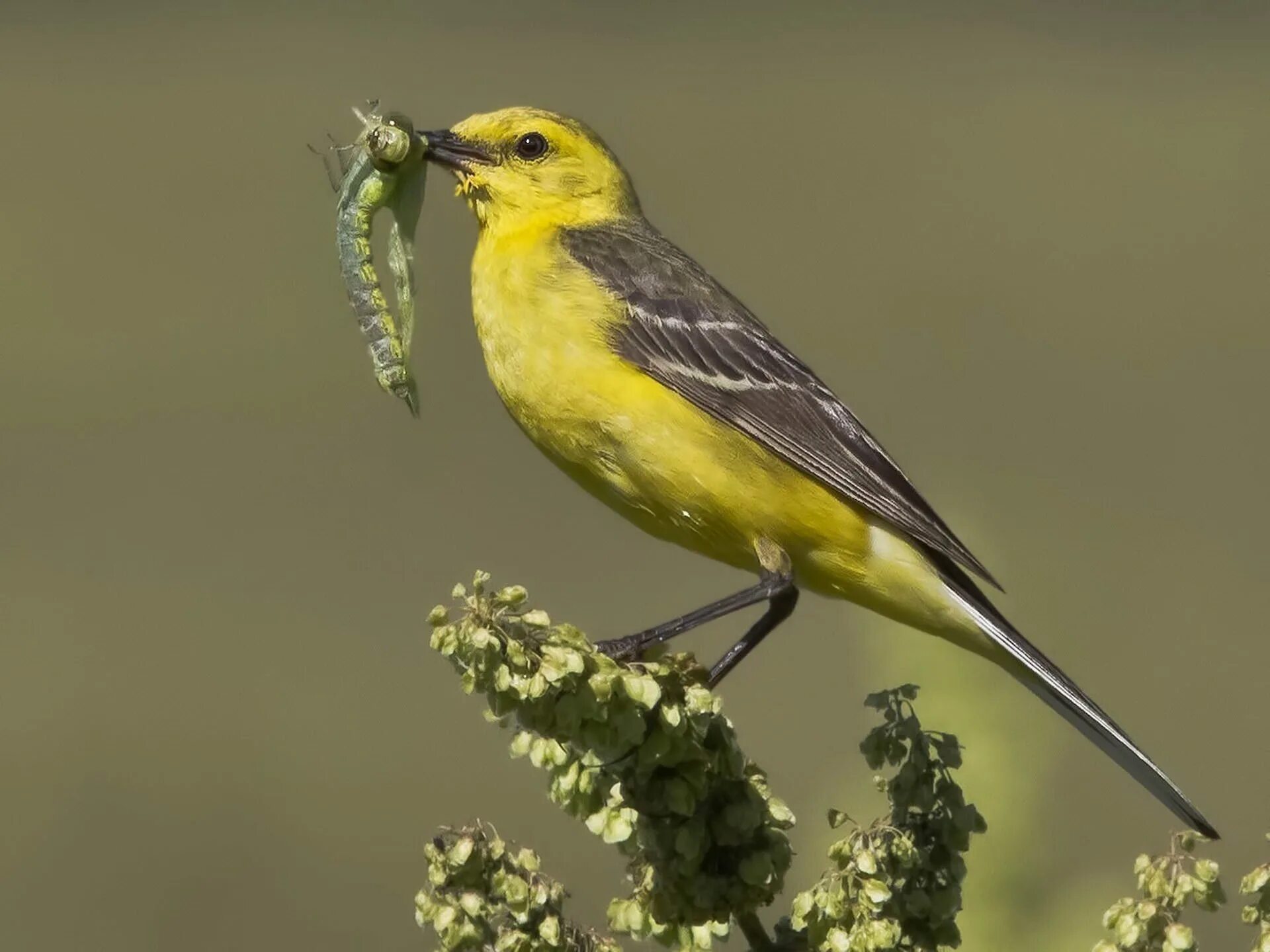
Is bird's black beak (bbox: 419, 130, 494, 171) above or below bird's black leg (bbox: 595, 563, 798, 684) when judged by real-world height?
above

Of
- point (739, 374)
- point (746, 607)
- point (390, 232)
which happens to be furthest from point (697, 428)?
point (390, 232)

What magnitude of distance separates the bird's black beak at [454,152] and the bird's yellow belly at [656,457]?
45 cm

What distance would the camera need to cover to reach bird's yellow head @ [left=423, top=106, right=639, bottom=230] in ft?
20.6

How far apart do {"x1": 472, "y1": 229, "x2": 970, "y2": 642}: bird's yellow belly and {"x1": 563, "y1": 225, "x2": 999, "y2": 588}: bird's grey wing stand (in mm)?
59

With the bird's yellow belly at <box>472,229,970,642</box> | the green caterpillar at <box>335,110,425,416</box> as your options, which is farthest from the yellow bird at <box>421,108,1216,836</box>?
the green caterpillar at <box>335,110,425,416</box>

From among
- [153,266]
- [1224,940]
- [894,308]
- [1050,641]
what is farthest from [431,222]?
[1050,641]

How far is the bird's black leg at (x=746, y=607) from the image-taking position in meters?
5.39

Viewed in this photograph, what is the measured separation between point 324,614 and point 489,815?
3.02 m

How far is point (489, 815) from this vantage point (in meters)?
12.1

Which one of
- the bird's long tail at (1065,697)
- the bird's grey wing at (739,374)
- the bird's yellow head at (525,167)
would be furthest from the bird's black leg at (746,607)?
the bird's yellow head at (525,167)

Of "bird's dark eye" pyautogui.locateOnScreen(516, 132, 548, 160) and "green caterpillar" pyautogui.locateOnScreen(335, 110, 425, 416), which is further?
"bird's dark eye" pyautogui.locateOnScreen(516, 132, 548, 160)

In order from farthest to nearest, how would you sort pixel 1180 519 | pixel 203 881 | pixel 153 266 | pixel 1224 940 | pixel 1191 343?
pixel 153 266
pixel 1191 343
pixel 1180 519
pixel 203 881
pixel 1224 940

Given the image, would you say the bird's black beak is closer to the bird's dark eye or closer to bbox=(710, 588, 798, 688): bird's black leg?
the bird's dark eye

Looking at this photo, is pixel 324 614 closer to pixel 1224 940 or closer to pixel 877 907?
pixel 1224 940
